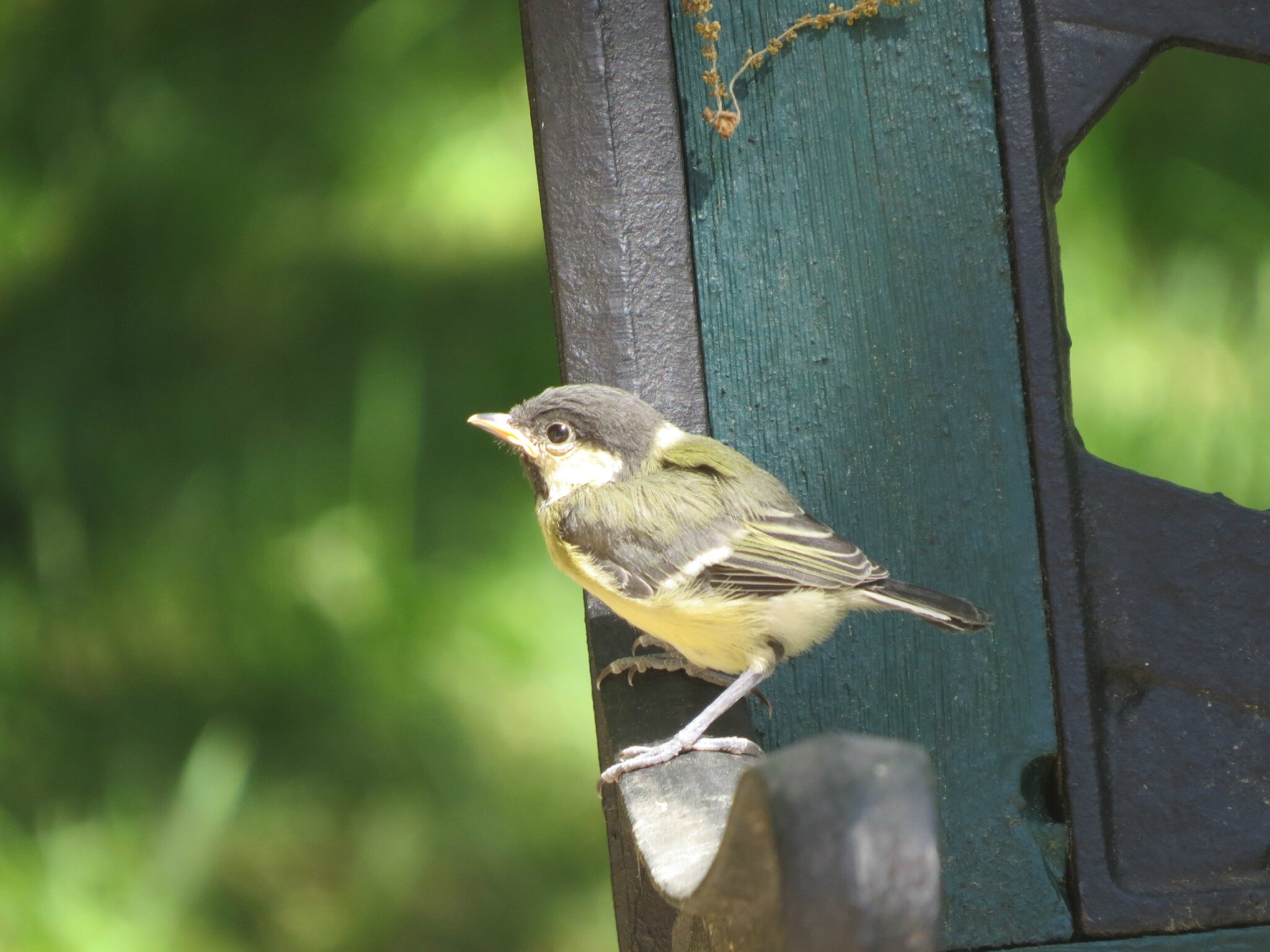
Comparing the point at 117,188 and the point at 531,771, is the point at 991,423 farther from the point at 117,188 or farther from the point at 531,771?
the point at 117,188

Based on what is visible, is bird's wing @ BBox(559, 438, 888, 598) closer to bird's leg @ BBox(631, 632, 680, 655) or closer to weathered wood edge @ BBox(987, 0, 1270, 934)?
bird's leg @ BBox(631, 632, 680, 655)

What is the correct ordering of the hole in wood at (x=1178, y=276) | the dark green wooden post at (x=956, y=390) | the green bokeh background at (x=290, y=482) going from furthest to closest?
the green bokeh background at (x=290, y=482) < the hole in wood at (x=1178, y=276) < the dark green wooden post at (x=956, y=390)

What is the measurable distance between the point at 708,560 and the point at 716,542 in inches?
1.1

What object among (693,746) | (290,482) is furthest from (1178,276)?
(290,482)

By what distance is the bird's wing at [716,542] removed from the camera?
144 cm

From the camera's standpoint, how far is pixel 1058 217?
7.32ft

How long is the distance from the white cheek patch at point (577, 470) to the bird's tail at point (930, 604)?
373 millimetres

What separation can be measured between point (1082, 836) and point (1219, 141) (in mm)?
1456

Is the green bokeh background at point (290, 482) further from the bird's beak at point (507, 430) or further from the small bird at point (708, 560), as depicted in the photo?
the small bird at point (708, 560)

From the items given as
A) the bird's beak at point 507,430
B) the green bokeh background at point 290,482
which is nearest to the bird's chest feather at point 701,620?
the bird's beak at point 507,430

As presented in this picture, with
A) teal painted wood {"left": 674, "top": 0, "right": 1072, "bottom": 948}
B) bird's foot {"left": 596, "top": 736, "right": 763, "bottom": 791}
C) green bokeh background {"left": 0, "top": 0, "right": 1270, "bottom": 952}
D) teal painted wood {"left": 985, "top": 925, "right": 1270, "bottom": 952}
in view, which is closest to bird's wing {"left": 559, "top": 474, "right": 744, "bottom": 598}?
teal painted wood {"left": 674, "top": 0, "right": 1072, "bottom": 948}

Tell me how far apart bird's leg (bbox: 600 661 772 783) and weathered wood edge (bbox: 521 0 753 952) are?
0.08 m

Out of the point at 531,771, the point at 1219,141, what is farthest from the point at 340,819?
the point at 1219,141

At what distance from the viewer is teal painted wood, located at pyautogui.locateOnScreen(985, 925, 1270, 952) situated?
1.43m
